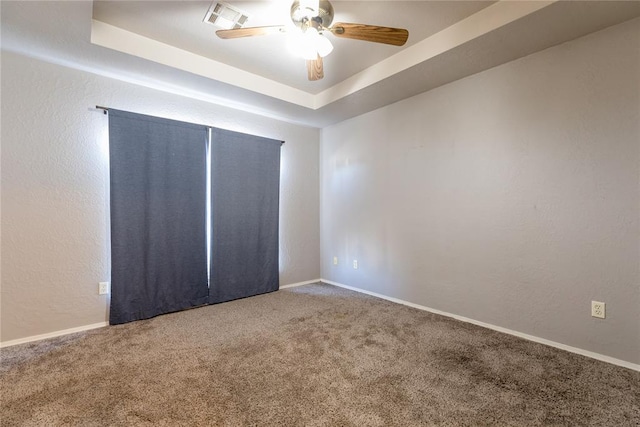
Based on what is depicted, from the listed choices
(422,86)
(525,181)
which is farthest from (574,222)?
(422,86)

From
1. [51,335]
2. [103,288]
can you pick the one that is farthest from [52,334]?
[103,288]

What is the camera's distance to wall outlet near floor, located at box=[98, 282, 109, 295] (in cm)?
266

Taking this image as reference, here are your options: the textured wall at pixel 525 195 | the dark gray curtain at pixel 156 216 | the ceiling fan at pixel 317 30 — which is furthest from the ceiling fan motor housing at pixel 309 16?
the dark gray curtain at pixel 156 216

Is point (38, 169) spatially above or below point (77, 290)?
above

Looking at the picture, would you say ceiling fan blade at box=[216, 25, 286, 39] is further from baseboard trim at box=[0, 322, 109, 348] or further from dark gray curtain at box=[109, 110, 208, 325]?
baseboard trim at box=[0, 322, 109, 348]

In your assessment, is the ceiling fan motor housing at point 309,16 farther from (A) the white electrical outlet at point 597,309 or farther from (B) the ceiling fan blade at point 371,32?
(A) the white electrical outlet at point 597,309

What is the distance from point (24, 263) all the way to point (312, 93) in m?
3.22

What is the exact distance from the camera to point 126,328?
2594 mm

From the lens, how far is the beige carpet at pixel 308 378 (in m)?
1.47

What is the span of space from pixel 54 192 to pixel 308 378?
8.57 ft

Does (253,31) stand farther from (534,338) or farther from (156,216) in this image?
(534,338)

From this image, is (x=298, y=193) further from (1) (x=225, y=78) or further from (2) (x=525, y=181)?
(2) (x=525, y=181)

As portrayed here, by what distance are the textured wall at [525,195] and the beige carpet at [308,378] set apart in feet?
1.08

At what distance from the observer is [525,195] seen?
7.84 feet
